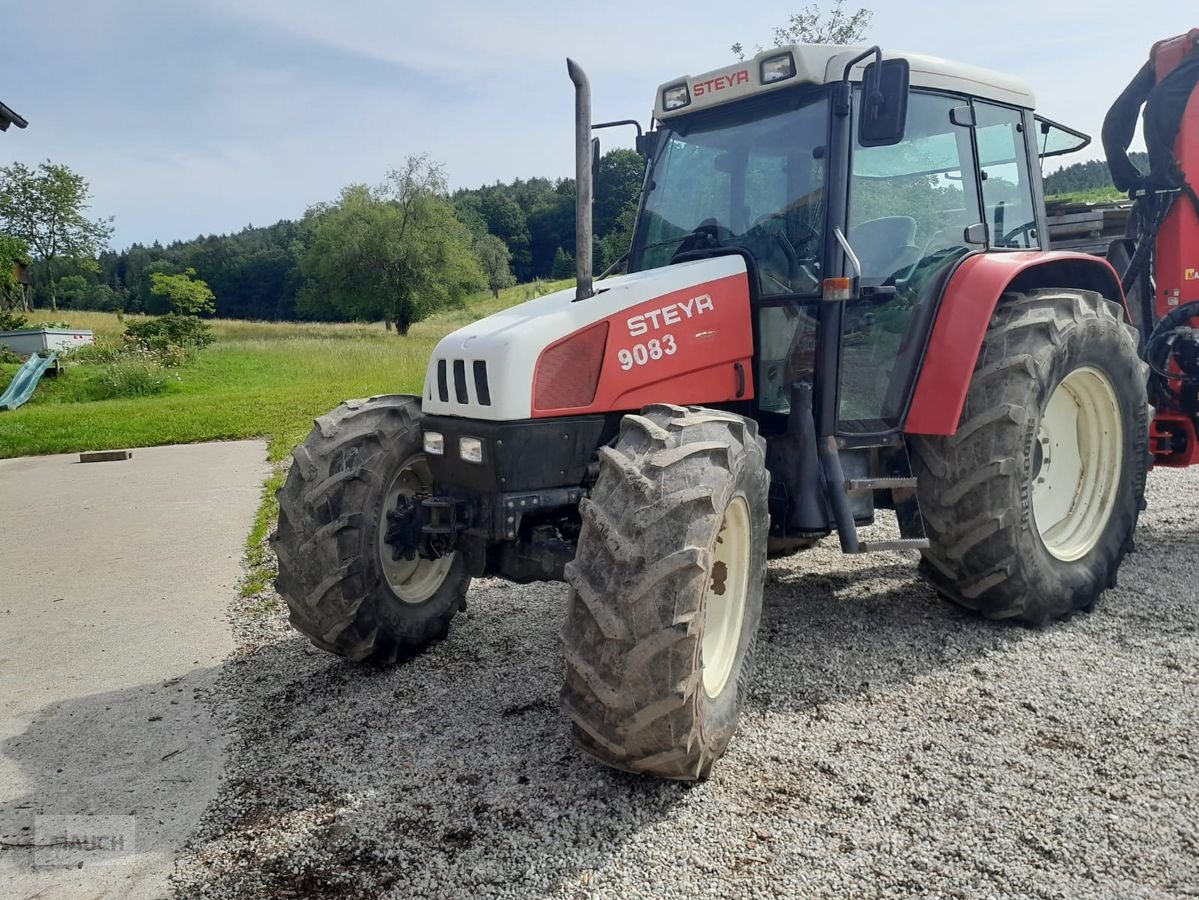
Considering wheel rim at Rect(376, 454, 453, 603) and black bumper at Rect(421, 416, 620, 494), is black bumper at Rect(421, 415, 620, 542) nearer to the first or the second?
black bumper at Rect(421, 416, 620, 494)

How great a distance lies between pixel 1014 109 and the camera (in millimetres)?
4801

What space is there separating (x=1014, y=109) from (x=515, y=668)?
3.80 m

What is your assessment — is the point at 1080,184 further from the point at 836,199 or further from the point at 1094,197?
the point at 836,199

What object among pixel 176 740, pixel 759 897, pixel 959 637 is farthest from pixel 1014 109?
pixel 176 740

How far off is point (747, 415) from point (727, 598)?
1001mm

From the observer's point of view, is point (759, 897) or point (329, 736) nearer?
point (759, 897)

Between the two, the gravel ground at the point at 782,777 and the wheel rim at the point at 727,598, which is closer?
the gravel ground at the point at 782,777

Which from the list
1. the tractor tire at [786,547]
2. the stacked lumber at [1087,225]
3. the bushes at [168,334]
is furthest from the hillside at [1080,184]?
the bushes at [168,334]

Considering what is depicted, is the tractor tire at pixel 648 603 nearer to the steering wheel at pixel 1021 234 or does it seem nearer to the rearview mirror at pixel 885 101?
the rearview mirror at pixel 885 101

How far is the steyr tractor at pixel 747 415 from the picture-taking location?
2861mm

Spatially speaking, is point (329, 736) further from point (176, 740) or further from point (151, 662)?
point (151, 662)

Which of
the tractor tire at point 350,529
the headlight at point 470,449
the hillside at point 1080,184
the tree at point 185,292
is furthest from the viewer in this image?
the tree at point 185,292

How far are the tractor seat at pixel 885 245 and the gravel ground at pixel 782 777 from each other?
1697 mm

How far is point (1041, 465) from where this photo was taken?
15.2 ft
